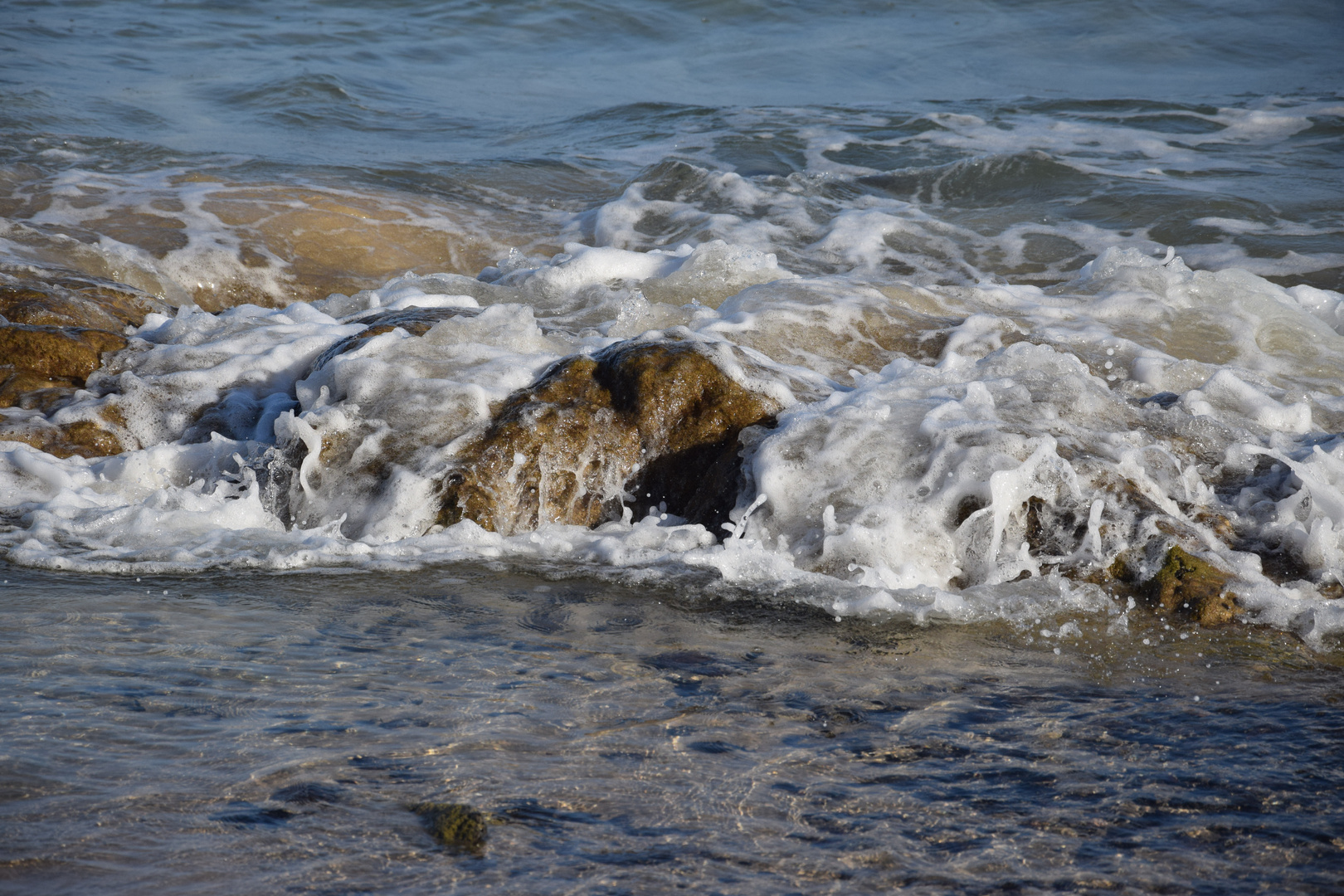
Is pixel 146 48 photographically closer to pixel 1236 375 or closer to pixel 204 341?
pixel 204 341

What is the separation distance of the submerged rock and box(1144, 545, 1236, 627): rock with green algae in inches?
55.9

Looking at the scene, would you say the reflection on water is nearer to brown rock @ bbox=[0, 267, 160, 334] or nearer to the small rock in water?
the small rock in water

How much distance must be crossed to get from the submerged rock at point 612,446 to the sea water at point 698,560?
0.42 feet

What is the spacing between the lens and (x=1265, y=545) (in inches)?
139

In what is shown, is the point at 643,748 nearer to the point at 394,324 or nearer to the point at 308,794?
the point at 308,794

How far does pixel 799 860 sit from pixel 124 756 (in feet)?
4.29

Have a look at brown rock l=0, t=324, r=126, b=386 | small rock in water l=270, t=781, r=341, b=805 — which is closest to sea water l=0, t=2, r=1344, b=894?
small rock in water l=270, t=781, r=341, b=805

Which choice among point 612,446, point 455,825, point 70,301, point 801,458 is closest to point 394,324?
point 612,446

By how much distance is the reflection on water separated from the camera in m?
1.83

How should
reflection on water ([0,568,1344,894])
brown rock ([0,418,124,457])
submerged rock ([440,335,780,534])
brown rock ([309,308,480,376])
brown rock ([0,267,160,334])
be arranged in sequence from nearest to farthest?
reflection on water ([0,568,1344,894]) < submerged rock ([440,335,780,534]) < brown rock ([0,418,124,457]) < brown rock ([309,308,480,376]) < brown rock ([0,267,160,334])

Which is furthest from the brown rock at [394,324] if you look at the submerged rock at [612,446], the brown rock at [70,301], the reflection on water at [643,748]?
the reflection on water at [643,748]

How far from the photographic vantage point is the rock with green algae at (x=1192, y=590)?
3148 mm

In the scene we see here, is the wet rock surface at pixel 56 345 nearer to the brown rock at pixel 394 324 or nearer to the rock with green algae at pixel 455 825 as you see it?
the brown rock at pixel 394 324

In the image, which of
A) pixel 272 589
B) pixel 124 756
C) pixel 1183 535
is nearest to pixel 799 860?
pixel 124 756
